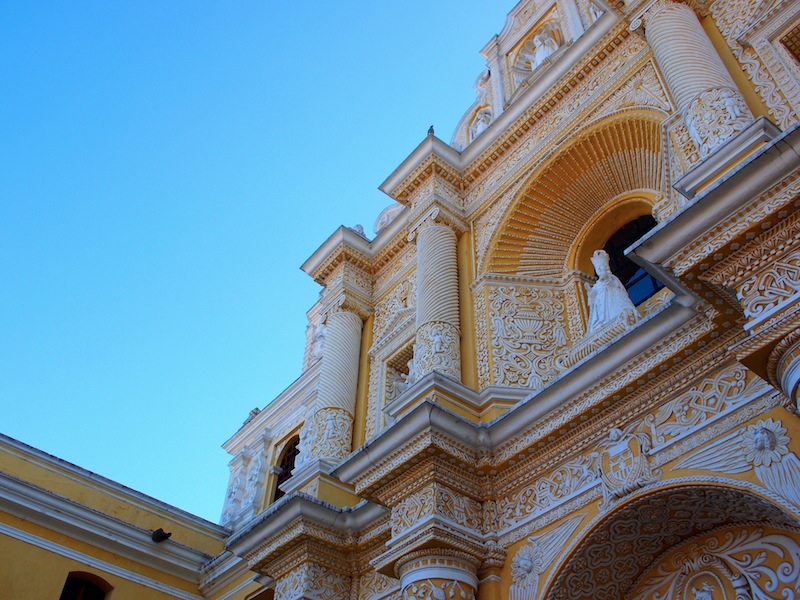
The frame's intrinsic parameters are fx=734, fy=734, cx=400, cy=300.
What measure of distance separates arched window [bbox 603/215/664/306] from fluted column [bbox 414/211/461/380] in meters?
1.80

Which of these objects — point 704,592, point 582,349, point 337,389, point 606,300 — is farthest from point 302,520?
point 704,592

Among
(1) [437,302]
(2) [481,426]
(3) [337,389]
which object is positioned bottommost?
(2) [481,426]

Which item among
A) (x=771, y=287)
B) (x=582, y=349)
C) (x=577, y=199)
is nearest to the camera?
(x=771, y=287)

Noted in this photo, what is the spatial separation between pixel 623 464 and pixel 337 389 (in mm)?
4500

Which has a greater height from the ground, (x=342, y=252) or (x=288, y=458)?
(x=342, y=252)

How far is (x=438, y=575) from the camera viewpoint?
5.75 metres

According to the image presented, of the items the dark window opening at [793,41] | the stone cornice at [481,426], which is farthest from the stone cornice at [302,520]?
the dark window opening at [793,41]

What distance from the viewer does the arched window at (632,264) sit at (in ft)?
24.9

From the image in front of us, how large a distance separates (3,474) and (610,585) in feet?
23.6

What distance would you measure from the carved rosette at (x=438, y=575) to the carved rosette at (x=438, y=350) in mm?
1995

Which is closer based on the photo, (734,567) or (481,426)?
(734,567)

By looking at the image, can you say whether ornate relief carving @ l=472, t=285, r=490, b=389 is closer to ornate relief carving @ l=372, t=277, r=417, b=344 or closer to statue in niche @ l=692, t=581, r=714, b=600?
ornate relief carving @ l=372, t=277, r=417, b=344

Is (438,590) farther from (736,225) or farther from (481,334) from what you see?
(736,225)

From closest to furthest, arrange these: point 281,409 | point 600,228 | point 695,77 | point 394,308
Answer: point 695,77
point 600,228
point 394,308
point 281,409
